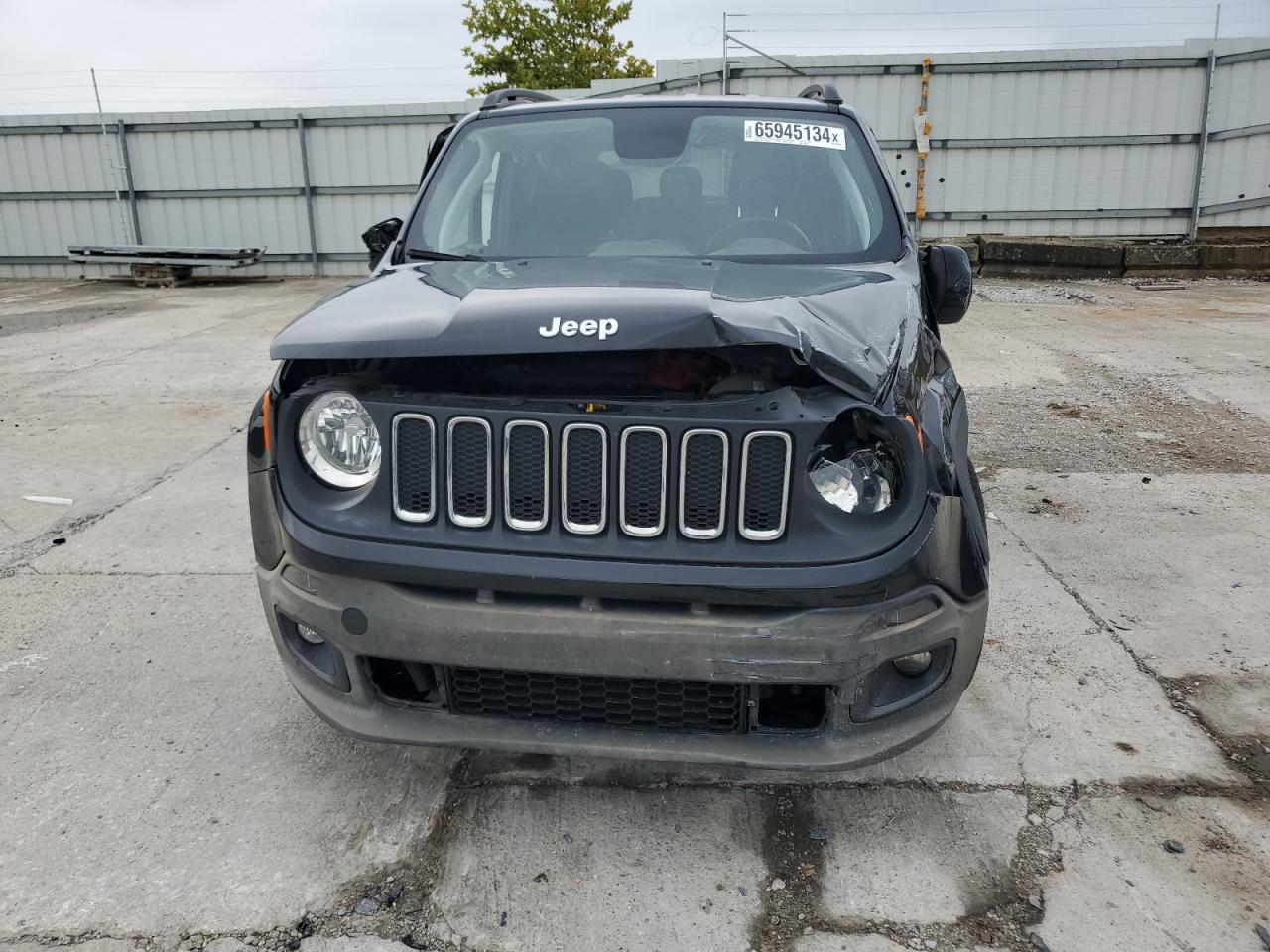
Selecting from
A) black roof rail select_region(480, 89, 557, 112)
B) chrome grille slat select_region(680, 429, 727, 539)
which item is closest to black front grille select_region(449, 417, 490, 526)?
chrome grille slat select_region(680, 429, 727, 539)

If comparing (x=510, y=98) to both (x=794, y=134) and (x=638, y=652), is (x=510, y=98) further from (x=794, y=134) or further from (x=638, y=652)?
(x=638, y=652)

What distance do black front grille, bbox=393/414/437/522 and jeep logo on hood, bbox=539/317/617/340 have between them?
0.33m

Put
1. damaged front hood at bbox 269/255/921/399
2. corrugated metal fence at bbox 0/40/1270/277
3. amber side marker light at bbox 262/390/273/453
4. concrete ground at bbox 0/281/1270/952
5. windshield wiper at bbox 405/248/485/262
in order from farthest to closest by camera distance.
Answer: corrugated metal fence at bbox 0/40/1270/277, windshield wiper at bbox 405/248/485/262, amber side marker light at bbox 262/390/273/453, concrete ground at bbox 0/281/1270/952, damaged front hood at bbox 269/255/921/399

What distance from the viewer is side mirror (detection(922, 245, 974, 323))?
3.12 m

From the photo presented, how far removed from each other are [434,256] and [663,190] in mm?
799

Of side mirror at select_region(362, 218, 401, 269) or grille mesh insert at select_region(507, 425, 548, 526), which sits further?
side mirror at select_region(362, 218, 401, 269)

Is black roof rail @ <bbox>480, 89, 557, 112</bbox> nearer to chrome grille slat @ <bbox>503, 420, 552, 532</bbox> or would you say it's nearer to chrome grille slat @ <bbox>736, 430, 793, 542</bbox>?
chrome grille slat @ <bbox>503, 420, 552, 532</bbox>

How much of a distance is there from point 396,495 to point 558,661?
0.50 meters

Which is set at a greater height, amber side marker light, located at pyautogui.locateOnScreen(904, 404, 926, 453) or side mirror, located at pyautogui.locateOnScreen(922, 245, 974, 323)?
side mirror, located at pyautogui.locateOnScreen(922, 245, 974, 323)

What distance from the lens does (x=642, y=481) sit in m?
2.06

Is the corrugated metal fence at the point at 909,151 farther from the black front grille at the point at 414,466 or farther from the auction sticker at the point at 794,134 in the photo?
the black front grille at the point at 414,466

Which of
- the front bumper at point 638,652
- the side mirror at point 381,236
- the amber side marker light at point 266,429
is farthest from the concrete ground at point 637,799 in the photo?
the side mirror at point 381,236

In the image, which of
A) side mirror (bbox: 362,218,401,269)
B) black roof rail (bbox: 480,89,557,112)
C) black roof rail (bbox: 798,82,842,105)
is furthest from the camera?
black roof rail (bbox: 480,89,557,112)

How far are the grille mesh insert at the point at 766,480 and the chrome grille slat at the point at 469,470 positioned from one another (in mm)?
543
